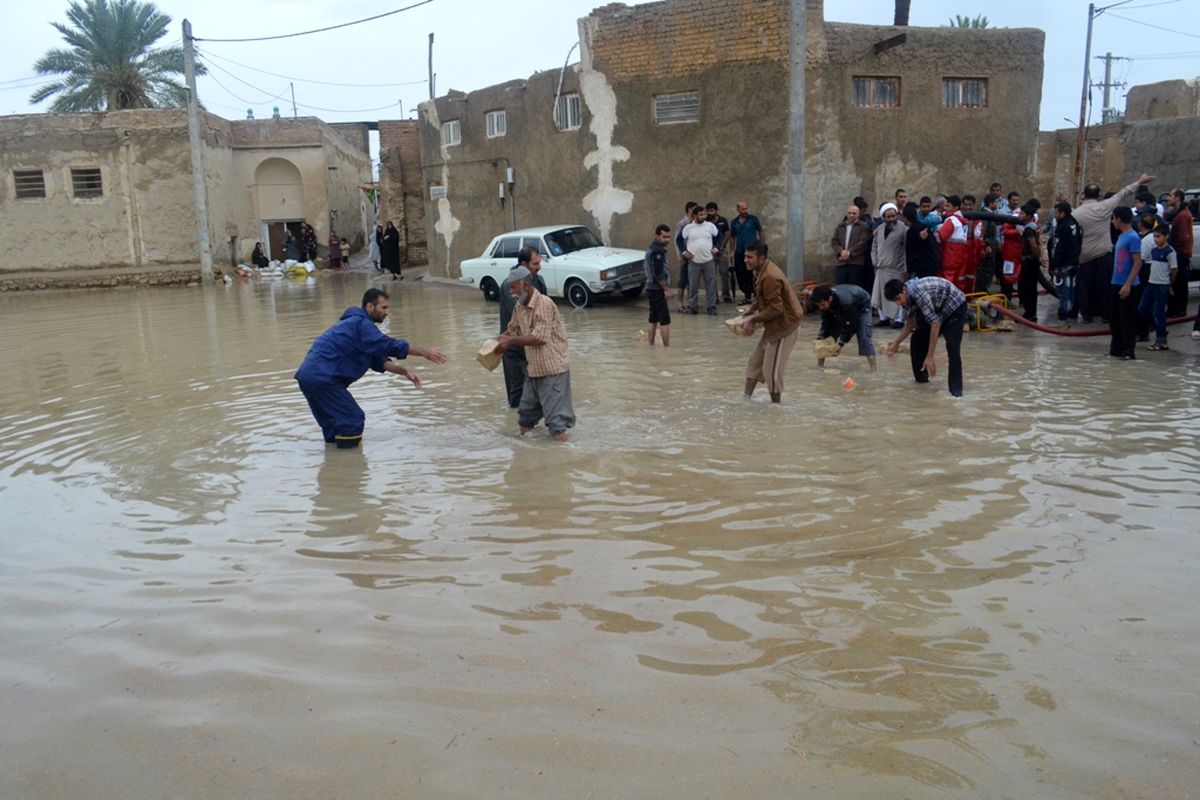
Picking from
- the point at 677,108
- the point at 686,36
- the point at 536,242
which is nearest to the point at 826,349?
the point at 677,108

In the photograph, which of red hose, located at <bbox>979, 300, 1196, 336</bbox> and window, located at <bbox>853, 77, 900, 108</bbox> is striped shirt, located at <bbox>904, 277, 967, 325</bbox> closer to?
red hose, located at <bbox>979, 300, 1196, 336</bbox>

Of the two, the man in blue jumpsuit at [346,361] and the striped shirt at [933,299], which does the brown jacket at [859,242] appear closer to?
the striped shirt at [933,299]

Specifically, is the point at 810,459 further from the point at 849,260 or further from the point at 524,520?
the point at 849,260

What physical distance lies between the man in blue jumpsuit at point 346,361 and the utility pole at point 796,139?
337 inches

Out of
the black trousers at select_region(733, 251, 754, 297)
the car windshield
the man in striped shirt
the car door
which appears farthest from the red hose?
the car windshield

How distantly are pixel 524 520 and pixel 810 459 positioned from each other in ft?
7.25

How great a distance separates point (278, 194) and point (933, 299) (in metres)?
31.8

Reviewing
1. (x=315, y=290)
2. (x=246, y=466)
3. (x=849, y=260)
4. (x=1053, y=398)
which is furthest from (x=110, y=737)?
(x=315, y=290)

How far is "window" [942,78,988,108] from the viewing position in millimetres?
16750

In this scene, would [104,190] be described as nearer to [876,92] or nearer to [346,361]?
[876,92]

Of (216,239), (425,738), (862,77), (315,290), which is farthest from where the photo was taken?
(216,239)

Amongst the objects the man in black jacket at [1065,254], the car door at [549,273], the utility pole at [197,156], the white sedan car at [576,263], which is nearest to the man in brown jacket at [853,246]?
the man in black jacket at [1065,254]

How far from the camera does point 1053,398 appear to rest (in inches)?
339

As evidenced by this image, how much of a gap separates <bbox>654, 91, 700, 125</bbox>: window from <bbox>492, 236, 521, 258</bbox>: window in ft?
11.4
